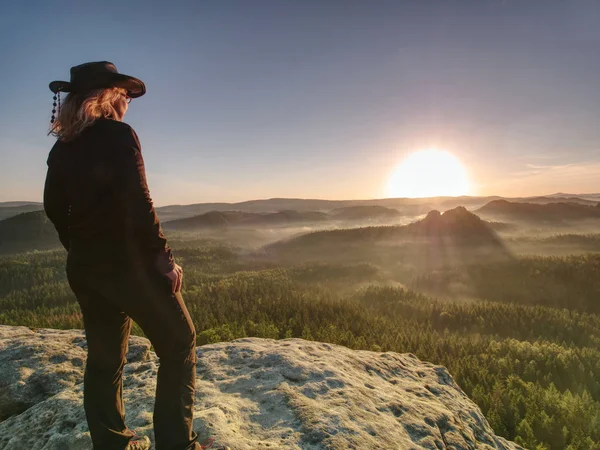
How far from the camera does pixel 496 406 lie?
19.9ft

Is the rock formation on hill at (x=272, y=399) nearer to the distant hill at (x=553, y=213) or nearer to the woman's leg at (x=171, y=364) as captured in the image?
the woman's leg at (x=171, y=364)

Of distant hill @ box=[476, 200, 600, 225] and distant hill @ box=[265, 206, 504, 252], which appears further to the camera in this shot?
distant hill @ box=[476, 200, 600, 225]

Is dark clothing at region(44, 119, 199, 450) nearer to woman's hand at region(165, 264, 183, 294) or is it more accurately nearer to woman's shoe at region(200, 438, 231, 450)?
woman's hand at region(165, 264, 183, 294)

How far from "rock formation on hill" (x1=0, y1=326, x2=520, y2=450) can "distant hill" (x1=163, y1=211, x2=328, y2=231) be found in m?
90.6

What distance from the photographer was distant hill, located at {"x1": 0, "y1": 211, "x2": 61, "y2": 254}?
4806 cm

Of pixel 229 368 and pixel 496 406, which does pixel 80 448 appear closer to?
pixel 229 368

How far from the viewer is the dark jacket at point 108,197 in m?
2.32

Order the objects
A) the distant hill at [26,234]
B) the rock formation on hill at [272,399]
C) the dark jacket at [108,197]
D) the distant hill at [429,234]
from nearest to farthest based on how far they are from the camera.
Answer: the dark jacket at [108,197], the rock formation on hill at [272,399], the distant hill at [429,234], the distant hill at [26,234]

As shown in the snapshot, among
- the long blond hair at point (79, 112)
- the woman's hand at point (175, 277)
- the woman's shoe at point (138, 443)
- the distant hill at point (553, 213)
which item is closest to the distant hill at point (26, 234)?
the woman's shoe at point (138, 443)

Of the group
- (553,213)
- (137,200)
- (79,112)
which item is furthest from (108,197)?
(553,213)

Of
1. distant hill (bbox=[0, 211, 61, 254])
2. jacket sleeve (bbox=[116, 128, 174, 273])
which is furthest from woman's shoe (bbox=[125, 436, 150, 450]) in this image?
distant hill (bbox=[0, 211, 61, 254])

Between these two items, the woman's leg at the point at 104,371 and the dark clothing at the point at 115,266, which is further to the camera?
the woman's leg at the point at 104,371

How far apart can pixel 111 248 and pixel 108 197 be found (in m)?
0.35

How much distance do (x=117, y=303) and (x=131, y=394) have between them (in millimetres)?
2049
